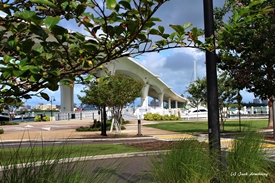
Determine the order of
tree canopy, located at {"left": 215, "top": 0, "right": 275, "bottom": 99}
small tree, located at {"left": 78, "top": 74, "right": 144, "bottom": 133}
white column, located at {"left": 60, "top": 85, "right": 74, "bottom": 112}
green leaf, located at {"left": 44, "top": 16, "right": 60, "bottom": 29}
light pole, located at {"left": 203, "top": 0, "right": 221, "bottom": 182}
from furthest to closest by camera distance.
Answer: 1. white column, located at {"left": 60, "top": 85, "right": 74, "bottom": 112}
2. small tree, located at {"left": 78, "top": 74, "right": 144, "bottom": 133}
3. tree canopy, located at {"left": 215, "top": 0, "right": 275, "bottom": 99}
4. light pole, located at {"left": 203, "top": 0, "right": 221, "bottom": 182}
5. green leaf, located at {"left": 44, "top": 16, "right": 60, "bottom": 29}

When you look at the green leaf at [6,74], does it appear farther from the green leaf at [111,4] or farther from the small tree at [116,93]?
the small tree at [116,93]

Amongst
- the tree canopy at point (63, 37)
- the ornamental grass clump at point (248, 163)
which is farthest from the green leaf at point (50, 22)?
the ornamental grass clump at point (248, 163)

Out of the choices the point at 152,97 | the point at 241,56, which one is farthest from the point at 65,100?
the point at 152,97

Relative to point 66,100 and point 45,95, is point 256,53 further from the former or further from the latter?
point 66,100

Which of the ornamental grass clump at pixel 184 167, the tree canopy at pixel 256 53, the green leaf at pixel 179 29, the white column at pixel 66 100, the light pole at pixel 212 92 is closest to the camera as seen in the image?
the green leaf at pixel 179 29

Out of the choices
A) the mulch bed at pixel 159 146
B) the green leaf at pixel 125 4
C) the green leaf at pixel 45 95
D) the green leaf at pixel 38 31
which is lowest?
A: the mulch bed at pixel 159 146

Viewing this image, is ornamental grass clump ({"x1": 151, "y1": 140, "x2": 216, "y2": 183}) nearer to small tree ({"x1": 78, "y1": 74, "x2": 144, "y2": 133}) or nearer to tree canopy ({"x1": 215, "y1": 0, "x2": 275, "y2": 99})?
tree canopy ({"x1": 215, "y1": 0, "x2": 275, "y2": 99})

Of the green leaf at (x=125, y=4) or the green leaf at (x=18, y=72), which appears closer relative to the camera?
the green leaf at (x=18, y=72)

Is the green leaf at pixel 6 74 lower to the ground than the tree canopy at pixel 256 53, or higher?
lower

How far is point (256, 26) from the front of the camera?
25.5ft

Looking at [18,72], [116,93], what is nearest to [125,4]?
[18,72]

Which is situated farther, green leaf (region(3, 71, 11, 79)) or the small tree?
the small tree

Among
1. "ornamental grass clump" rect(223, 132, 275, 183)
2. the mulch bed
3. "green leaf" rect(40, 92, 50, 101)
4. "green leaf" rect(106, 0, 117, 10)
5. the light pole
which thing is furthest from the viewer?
the mulch bed

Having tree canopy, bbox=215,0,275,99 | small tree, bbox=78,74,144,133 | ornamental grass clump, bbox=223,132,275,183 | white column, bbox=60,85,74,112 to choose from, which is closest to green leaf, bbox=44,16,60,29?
ornamental grass clump, bbox=223,132,275,183
